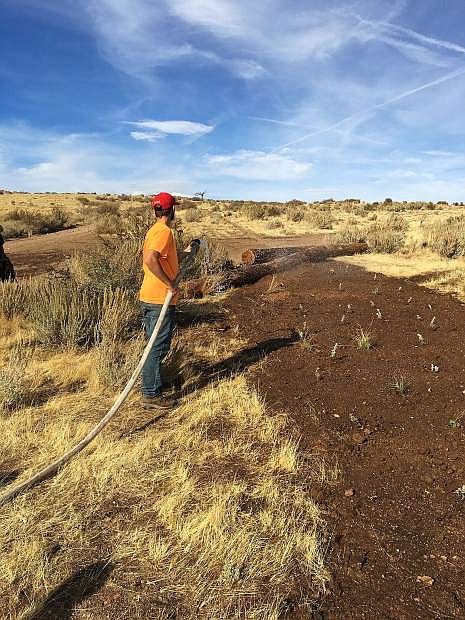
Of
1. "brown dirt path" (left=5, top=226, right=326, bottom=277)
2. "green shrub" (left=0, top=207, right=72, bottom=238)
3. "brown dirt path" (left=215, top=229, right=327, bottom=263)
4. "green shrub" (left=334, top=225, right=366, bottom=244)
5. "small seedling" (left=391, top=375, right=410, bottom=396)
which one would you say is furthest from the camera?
"green shrub" (left=0, top=207, right=72, bottom=238)

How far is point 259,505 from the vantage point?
112 inches

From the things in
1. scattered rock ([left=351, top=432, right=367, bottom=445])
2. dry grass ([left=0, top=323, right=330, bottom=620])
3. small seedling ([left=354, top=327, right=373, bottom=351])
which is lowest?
dry grass ([left=0, top=323, right=330, bottom=620])

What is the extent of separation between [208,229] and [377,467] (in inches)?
769

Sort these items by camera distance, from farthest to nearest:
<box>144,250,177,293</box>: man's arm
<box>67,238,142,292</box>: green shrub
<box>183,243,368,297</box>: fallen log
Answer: <box>183,243,368,297</box>: fallen log → <box>67,238,142,292</box>: green shrub → <box>144,250,177,293</box>: man's arm

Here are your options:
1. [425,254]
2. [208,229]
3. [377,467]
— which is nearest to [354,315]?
[377,467]

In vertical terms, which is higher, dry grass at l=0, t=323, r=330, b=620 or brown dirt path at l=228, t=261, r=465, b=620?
brown dirt path at l=228, t=261, r=465, b=620

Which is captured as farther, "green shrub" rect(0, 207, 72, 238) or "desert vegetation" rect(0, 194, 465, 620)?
"green shrub" rect(0, 207, 72, 238)

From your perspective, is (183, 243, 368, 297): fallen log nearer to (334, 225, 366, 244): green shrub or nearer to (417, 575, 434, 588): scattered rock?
(334, 225, 366, 244): green shrub

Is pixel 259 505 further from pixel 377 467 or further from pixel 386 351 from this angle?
pixel 386 351

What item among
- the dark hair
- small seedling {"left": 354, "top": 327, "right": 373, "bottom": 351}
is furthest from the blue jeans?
small seedling {"left": 354, "top": 327, "right": 373, "bottom": 351}

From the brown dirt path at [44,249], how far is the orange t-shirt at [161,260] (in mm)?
7166

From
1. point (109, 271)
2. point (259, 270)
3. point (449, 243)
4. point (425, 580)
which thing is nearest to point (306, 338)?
point (109, 271)

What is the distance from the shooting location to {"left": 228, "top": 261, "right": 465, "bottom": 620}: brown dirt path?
2.29 meters


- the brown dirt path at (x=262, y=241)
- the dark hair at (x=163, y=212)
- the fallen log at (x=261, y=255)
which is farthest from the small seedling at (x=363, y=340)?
the brown dirt path at (x=262, y=241)
